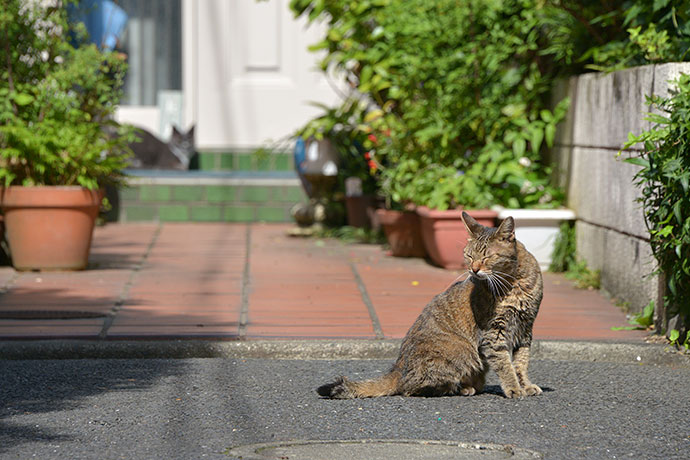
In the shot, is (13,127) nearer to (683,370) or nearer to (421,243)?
(421,243)

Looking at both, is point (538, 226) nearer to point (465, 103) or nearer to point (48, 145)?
point (465, 103)

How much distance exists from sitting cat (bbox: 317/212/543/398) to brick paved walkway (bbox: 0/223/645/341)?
1010 mm

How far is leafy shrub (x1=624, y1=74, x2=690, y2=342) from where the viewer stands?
16.7 ft

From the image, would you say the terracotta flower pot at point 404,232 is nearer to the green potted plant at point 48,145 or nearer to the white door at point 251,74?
the green potted plant at point 48,145

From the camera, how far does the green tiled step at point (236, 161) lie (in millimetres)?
12047

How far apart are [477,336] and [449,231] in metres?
3.22

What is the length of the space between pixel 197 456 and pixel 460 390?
1391 millimetres


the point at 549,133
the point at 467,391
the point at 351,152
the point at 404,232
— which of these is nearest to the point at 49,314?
the point at 467,391

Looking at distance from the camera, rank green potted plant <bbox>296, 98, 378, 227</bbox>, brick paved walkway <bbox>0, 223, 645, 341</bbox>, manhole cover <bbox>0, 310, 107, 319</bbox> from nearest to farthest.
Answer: brick paved walkway <bbox>0, 223, 645, 341</bbox> → manhole cover <bbox>0, 310, 107, 319</bbox> → green potted plant <bbox>296, 98, 378, 227</bbox>

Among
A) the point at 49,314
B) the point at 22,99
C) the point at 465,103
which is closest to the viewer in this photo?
the point at 49,314

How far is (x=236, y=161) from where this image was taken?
1209cm

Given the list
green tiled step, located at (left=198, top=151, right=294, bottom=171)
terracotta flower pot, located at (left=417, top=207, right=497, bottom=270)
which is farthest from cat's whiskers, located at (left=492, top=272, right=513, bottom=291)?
green tiled step, located at (left=198, top=151, right=294, bottom=171)

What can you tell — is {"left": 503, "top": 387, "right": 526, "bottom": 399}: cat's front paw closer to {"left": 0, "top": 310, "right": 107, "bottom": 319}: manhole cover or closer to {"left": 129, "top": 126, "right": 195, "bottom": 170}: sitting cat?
{"left": 0, "top": 310, "right": 107, "bottom": 319}: manhole cover

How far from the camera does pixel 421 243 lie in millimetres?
8609
